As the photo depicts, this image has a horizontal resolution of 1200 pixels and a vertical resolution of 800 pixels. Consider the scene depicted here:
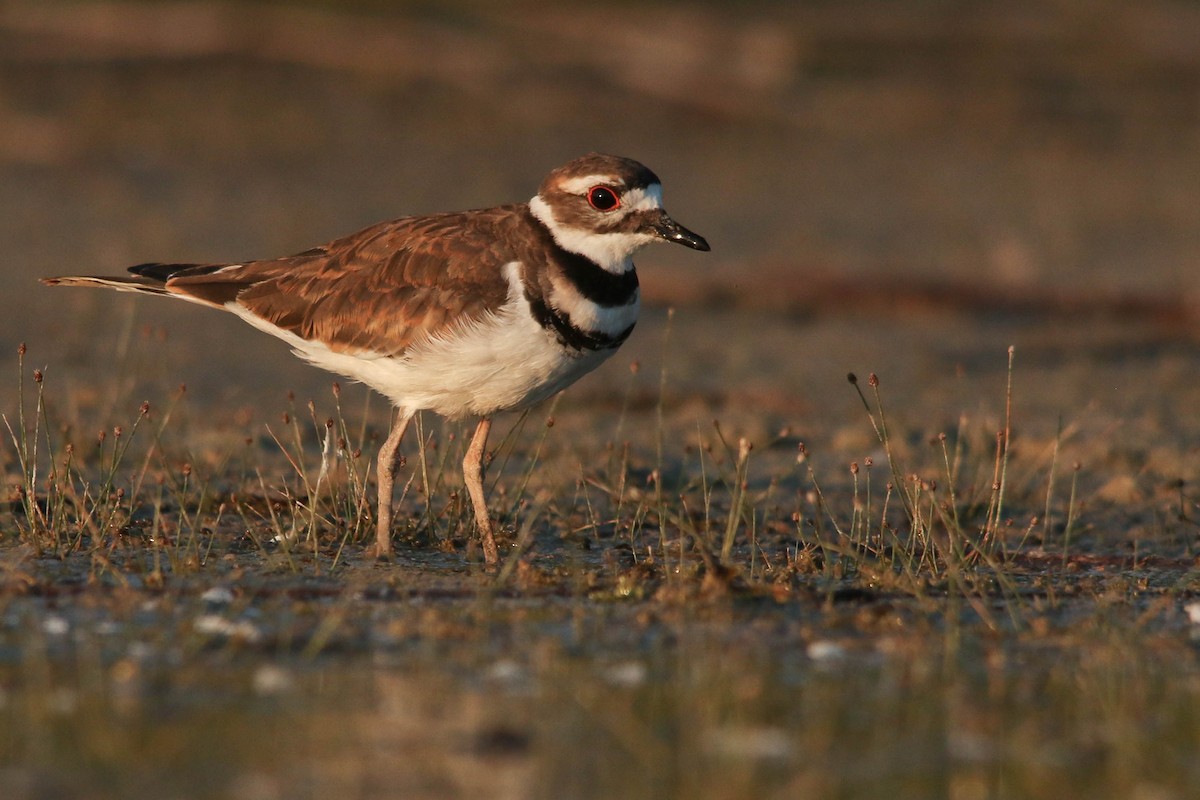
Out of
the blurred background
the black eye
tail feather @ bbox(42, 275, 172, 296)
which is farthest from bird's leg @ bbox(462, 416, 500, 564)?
the blurred background

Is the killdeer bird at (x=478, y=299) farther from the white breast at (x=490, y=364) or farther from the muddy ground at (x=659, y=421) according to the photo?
the muddy ground at (x=659, y=421)

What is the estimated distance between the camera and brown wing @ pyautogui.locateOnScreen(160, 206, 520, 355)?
21.9 ft

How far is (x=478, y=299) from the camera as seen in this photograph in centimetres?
658

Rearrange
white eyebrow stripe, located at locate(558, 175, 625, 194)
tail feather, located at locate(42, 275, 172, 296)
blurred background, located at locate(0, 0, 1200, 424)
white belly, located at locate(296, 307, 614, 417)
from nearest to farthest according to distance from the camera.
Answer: white belly, located at locate(296, 307, 614, 417), white eyebrow stripe, located at locate(558, 175, 625, 194), tail feather, located at locate(42, 275, 172, 296), blurred background, located at locate(0, 0, 1200, 424)

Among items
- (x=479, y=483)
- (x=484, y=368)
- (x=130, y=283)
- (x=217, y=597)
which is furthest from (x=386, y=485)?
(x=130, y=283)

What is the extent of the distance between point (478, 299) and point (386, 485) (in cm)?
87

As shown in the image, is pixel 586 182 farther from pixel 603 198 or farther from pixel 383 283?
pixel 383 283

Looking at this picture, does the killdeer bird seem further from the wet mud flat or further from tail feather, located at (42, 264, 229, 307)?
the wet mud flat

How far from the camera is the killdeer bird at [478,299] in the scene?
6547 mm

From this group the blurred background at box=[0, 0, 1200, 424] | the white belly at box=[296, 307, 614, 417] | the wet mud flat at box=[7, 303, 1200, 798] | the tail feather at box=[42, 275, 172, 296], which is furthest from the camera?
the blurred background at box=[0, 0, 1200, 424]

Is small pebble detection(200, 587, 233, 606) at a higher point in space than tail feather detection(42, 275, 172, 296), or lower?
lower

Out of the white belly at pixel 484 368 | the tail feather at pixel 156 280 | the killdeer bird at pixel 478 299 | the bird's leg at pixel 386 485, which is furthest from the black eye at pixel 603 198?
the tail feather at pixel 156 280

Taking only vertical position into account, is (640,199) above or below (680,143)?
below

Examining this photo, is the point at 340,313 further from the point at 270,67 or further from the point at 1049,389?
the point at 270,67
